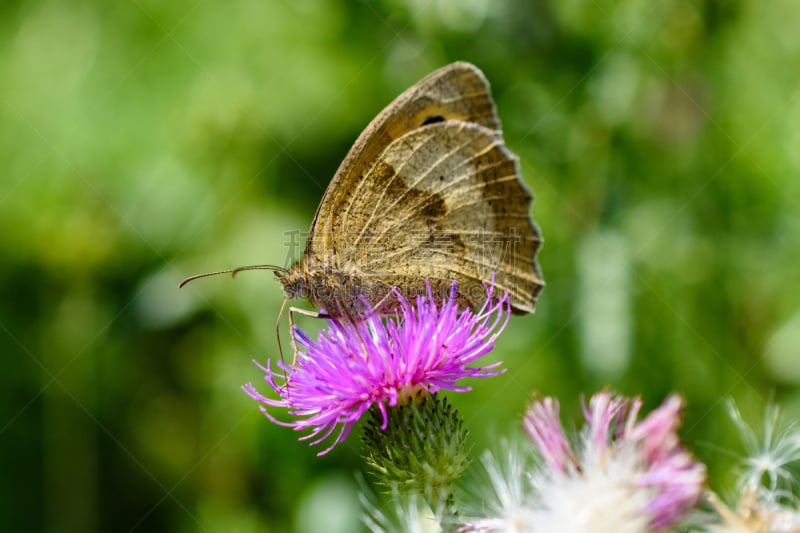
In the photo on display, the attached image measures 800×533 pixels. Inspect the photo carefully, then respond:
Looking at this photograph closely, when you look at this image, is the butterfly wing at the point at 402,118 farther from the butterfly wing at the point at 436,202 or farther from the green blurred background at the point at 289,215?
the green blurred background at the point at 289,215

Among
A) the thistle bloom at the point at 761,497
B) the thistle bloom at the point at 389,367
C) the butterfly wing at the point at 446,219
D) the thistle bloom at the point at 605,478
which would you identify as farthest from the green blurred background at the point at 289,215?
the thistle bloom at the point at 605,478

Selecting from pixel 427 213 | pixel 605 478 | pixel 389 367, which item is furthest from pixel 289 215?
pixel 605 478

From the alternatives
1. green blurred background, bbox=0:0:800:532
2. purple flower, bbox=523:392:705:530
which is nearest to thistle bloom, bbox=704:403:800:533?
purple flower, bbox=523:392:705:530

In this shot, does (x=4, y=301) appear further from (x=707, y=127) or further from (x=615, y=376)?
(x=707, y=127)

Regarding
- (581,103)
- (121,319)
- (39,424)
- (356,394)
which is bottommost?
(39,424)

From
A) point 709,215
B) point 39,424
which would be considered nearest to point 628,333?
point 709,215

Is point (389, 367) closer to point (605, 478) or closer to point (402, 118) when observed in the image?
point (605, 478)
